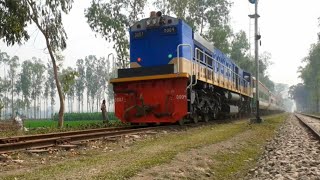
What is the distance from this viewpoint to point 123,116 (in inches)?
590

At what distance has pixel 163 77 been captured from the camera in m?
14.1

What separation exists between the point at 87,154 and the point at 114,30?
89.2 ft

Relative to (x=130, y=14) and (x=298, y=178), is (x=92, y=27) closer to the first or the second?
(x=130, y=14)

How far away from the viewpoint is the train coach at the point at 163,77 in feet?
46.5

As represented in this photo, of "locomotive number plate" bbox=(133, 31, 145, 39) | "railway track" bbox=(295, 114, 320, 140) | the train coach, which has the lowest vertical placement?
"railway track" bbox=(295, 114, 320, 140)

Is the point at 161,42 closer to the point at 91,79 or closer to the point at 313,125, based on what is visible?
the point at 313,125

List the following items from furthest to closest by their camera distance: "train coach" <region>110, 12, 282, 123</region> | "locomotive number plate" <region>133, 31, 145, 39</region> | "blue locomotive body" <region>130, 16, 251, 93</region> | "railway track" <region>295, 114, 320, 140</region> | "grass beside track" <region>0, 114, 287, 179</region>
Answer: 1. "locomotive number plate" <region>133, 31, 145, 39</region>
2. "blue locomotive body" <region>130, 16, 251, 93</region>
3. "railway track" <region>295, 114, 320, 140</region>
4. "train coach" <region>110, 12, 282, 123</region>
5. "grass beside track" <region>0, 114, 287, 179</region>

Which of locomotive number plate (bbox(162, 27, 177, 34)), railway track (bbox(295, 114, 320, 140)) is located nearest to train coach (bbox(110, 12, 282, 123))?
locomotive number plate (bbox(162, 27, 177, 34))

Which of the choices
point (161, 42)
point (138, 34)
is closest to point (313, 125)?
point (161, 42)

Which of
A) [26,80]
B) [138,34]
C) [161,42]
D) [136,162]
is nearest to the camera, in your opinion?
[136,162]

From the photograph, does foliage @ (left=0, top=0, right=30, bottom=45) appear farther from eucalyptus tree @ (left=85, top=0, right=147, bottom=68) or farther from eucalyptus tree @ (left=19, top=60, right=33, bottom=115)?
eucalyptus tree @ (left=19, top=60, right=33, bottom=115)

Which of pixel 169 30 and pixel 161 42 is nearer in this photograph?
pixel 169 30

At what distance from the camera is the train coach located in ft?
46.5

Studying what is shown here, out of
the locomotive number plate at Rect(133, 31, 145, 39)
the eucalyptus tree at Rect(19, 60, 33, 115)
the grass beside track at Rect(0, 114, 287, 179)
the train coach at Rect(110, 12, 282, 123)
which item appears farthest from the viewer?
the eucalyptus tree at Rect(19, 60, 33, 115)
